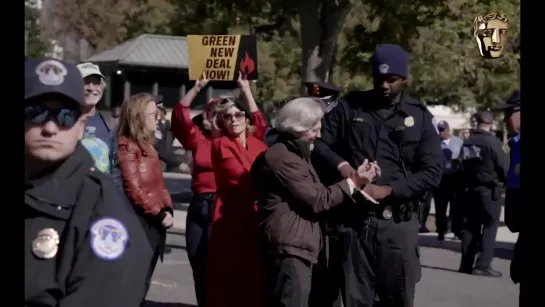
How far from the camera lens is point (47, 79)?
9.98ft

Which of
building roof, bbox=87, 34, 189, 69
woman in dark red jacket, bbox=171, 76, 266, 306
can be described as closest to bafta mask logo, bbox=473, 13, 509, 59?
woman in dark red jacket, bbox=171, 76, 266, 306

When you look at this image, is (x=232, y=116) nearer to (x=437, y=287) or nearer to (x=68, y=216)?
(x=68, y=216)

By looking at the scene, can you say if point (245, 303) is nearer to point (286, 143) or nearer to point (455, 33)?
point (286, 143)

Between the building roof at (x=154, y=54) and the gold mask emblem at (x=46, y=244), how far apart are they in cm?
3189

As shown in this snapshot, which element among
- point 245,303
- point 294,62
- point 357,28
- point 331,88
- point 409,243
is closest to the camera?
point 409,243

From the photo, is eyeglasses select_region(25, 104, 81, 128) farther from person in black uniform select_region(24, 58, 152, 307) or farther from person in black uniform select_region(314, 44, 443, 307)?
person in black uniform select_region(314, 44, 443, 307)

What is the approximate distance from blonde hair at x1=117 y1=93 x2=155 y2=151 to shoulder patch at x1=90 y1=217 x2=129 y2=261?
3.90 m

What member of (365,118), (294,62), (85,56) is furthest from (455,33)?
(85,56)

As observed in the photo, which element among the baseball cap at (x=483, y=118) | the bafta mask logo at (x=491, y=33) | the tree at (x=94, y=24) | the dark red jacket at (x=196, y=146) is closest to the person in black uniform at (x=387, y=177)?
the dark red jacket at (x=196, y=146)

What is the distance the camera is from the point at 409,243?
5.95 metres

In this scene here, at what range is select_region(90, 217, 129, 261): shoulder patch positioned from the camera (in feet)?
9.84

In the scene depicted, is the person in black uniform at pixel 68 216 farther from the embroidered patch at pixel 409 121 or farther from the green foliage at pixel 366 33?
the green foliage at pixel 366 33

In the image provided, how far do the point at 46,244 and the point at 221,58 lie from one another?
5.31 metres

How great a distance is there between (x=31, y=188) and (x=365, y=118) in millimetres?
3196
